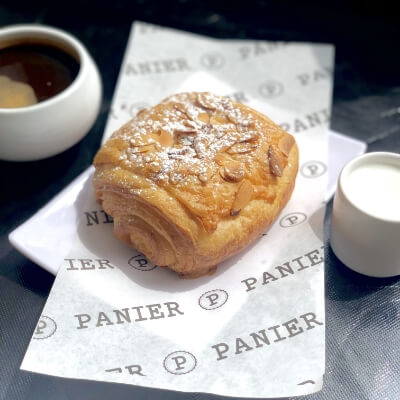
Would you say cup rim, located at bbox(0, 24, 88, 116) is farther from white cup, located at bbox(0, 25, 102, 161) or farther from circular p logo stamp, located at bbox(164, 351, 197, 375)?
circular p logo stamp, located at bbox(164, 351, 197, 375)

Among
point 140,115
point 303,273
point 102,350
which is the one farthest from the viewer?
point 140,115

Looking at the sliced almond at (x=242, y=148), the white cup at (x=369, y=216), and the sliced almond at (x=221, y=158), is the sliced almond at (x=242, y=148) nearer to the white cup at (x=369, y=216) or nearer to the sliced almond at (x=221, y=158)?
the sliced almond at (x=221, y=158)

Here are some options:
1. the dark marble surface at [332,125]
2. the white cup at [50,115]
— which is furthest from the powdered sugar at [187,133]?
the dark marble surface at [332,125]

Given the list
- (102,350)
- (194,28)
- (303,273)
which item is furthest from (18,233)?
(194,28)

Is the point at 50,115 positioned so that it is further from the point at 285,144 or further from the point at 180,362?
the point at 180,362

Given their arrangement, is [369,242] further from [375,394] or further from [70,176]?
[70,176]
